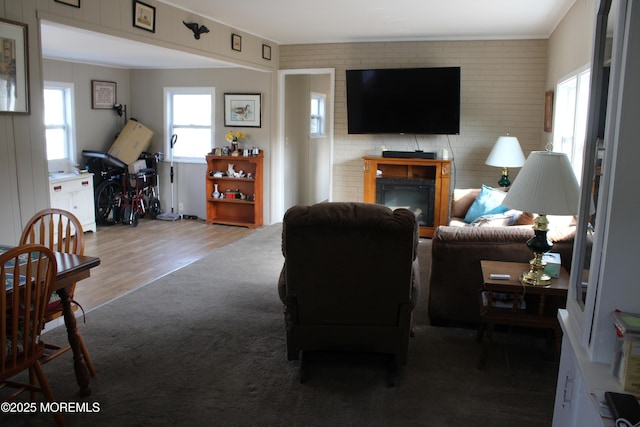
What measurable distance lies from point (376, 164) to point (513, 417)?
185 inches

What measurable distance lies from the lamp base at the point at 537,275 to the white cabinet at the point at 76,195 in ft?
19.0

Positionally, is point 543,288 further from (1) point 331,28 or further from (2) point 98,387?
(1) point 331,28

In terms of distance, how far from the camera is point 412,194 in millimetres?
6906

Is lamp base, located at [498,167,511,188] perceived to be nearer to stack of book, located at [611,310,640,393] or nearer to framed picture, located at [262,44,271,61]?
framed picture, located at [262,44,271,61]

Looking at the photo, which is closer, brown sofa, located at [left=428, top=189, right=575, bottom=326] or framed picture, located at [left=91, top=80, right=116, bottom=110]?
brown sofa, located at [left=428, top=189, right=575, bottom=326]

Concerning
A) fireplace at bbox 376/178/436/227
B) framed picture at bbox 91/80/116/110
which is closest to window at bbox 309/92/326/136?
fireplace at bbox 376/178/436/227

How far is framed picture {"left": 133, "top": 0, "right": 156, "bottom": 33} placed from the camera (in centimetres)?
434

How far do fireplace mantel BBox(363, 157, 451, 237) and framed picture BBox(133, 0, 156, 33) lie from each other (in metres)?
3.36

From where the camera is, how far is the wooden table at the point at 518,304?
3.06 metres

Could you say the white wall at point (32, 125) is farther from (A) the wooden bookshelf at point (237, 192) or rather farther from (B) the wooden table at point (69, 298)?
(A) the wooden bookshelf at point (237, 192)

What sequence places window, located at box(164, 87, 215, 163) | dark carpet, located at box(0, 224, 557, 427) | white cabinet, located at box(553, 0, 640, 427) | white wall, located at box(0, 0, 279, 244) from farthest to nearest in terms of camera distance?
1. window, located at box(164, 87, 215, 163)
2. white wall, located at box(0, 0, 279, 244)
3. dark carpet, located at box(0, 224, 557, 427)
4. white cabinet, located at box(553, 0, 640, 427)

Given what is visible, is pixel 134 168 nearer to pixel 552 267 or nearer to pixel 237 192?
pixel 237 192

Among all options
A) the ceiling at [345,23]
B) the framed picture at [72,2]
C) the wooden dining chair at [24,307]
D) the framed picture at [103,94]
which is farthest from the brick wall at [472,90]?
the wooden dining chair at [24,307]

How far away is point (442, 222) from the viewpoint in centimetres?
680
